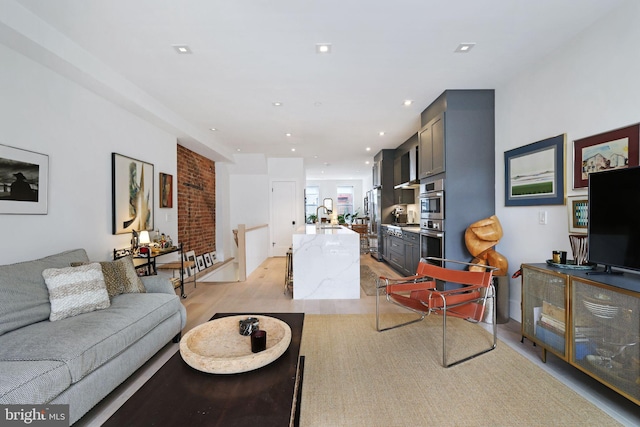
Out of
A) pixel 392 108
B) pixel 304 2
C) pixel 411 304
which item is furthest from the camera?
pixel 392 108

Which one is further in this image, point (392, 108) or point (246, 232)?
point (246, 232)

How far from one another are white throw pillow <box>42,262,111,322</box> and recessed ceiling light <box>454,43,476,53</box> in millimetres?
3633

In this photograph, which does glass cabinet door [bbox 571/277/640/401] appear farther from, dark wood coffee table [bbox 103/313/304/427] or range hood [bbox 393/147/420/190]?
range hood [bbox 393/147/420/190]

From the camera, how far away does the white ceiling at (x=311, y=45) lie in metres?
2.08

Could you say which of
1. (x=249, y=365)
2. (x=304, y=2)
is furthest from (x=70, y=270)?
(x=304, y=2)

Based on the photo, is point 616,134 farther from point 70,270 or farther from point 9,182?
point 9,182

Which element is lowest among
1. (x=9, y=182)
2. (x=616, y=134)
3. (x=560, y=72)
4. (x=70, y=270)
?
(x=70, y=270)

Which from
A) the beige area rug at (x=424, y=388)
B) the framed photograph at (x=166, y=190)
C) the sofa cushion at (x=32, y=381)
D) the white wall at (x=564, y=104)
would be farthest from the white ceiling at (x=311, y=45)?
the beige area rug at (x=424, y=388)

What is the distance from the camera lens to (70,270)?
2.21 metres

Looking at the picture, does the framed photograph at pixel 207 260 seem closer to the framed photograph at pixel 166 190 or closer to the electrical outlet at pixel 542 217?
the framed photograph at pixel 166 190

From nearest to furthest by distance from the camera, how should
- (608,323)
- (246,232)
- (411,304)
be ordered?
(608,323) → (411,304) → (246,232)

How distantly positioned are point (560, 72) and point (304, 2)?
239 cm

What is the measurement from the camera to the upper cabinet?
143 inches

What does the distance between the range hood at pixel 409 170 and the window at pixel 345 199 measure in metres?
6.37
